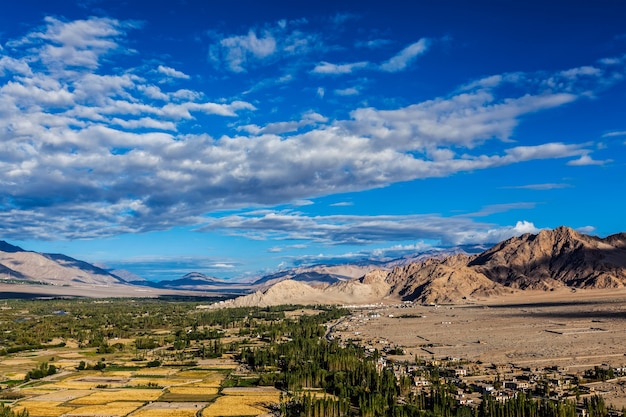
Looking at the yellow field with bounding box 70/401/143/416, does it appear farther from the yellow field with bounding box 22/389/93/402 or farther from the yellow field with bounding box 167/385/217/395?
the yellow field with bounding box 167/385/217/395

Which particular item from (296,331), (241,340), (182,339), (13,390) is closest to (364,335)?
(296,331)

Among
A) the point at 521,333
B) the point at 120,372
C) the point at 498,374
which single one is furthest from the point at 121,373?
the point at 521,333

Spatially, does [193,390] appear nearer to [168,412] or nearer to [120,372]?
[168,412]

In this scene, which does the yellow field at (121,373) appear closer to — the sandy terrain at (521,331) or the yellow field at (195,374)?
the yellow field at (195,374)

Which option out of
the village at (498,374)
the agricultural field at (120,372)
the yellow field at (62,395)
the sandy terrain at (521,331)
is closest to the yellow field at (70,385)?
the agricultural field at (120,372)

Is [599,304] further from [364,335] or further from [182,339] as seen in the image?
[182,339]
